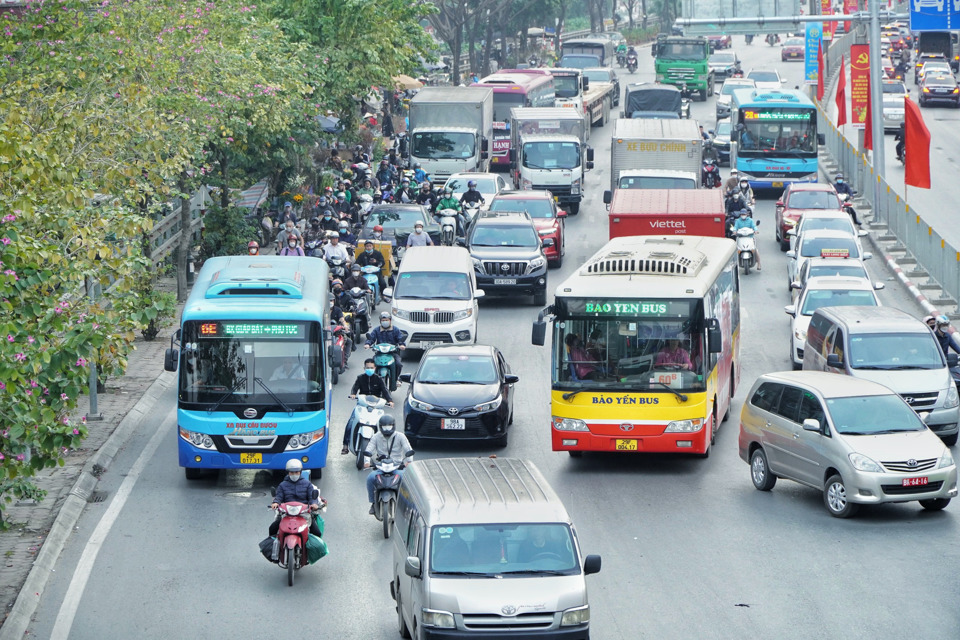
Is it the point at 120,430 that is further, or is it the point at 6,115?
the point at 120,430

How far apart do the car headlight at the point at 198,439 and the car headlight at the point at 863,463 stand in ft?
26.4

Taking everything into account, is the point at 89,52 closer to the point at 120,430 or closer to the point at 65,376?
the point at 120,430


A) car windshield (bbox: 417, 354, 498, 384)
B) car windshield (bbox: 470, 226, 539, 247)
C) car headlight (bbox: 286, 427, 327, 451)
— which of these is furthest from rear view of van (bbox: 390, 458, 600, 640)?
car windshield (bbox: 470, 226, 539, 247)

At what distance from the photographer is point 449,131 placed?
4644cm

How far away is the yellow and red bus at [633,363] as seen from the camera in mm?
19516

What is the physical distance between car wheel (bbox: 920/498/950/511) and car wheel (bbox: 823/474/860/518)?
83cm

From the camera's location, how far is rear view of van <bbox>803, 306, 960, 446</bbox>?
69.0 ft

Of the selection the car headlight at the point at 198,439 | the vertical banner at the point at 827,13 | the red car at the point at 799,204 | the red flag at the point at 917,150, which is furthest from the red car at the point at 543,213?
the vertical banner at the point at 827,13

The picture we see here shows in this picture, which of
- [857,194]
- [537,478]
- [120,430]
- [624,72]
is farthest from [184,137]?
[624,72]

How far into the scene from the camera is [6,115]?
1593cm

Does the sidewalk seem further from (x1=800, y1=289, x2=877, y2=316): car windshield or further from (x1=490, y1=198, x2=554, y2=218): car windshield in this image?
(x1=800, y1=289, x2=877, y2=316): car windshield

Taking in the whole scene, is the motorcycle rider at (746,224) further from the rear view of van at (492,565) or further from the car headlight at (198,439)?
the rear view of van at (492,565)

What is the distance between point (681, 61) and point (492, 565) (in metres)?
64.6

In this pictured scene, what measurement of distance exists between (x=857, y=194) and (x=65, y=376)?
36.9m
